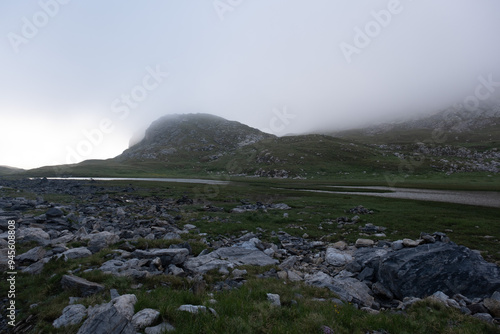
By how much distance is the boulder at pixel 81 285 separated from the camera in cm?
851

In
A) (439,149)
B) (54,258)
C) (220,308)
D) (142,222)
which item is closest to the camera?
(220,308)

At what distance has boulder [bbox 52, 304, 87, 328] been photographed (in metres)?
6.49

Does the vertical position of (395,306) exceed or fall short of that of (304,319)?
it falls short

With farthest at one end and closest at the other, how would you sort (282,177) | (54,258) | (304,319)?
1. (282,177)
2. (54,258)
3. (304,319)

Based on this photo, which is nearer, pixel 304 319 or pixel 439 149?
pixel 304 319

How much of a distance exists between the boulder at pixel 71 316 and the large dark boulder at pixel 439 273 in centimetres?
1224

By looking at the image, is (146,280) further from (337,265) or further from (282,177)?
(282,177)

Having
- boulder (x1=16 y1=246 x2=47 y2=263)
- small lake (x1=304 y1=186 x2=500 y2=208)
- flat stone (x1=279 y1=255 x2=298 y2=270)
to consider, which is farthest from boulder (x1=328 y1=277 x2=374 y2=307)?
small lake (x1=304 y1=186 x2=500 y2=208)

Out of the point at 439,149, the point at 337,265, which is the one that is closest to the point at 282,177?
the point at 337,265

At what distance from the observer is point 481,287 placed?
9.73 m

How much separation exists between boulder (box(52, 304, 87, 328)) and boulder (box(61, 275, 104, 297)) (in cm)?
135

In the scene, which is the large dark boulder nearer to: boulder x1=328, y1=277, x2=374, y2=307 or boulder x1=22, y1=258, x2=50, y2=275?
boulder x1=328, y1=277, x2=374, y2=307

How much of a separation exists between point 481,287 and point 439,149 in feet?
630

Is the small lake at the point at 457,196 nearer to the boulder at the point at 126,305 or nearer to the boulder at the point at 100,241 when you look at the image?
the boulder at the point at 126,305
